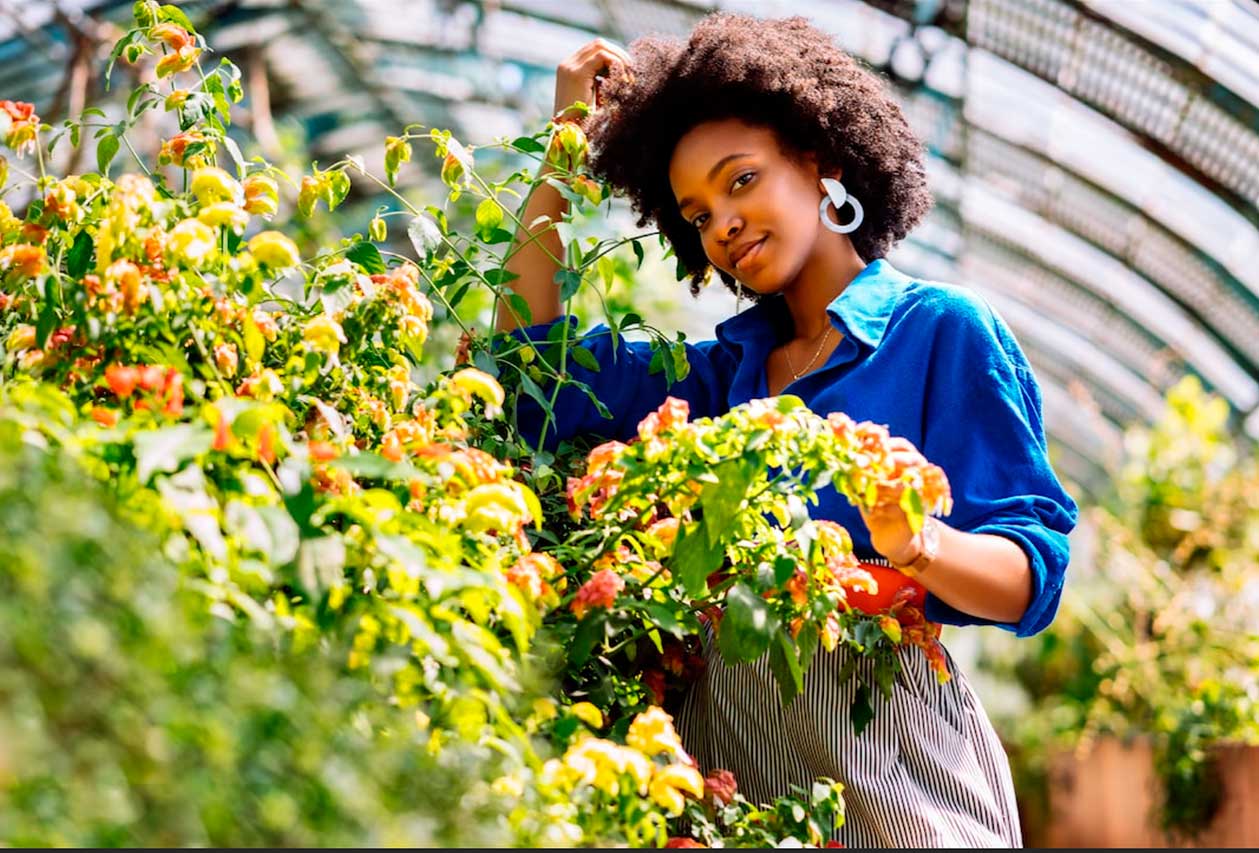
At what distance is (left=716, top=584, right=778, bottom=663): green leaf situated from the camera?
132 centimetres

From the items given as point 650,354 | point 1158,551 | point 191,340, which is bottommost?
point 1158,551

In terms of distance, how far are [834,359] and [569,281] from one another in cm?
37

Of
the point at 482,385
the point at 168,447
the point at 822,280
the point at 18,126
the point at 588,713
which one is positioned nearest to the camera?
the point at 168,447

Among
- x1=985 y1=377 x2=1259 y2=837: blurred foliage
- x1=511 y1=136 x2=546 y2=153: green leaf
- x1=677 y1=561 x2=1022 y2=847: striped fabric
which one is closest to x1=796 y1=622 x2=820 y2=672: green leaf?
x1=677 y1=561 x2=1022 y2=847: striped fabric

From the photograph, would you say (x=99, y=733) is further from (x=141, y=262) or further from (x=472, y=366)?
(x=472, y=366)

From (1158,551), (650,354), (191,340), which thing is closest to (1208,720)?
(1158,551)

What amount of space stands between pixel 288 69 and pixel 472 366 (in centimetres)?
714

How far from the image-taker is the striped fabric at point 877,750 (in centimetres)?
158

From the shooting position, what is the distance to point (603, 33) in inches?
312

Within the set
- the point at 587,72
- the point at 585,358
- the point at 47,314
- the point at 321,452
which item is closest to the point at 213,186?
the point at 47,314

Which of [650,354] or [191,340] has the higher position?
[191,340]

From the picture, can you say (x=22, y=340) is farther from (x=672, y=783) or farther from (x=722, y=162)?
(x=722, y=162)

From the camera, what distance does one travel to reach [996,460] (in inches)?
65.6

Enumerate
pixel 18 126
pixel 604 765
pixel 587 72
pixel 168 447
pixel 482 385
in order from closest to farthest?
pixel 168 447, pixel 604 765, pixel 482 385, pixel 18 126, pixel 587 72
